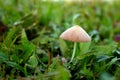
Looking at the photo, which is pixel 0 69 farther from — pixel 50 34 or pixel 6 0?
pixel 6 0

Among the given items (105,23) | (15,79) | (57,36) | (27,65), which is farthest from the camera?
(105,23)

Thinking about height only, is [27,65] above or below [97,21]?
below

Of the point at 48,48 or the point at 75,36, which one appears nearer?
the point at 75,36

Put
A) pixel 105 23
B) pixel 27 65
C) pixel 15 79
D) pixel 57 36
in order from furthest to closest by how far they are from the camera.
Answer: pixel 105 23 < pixel 57 36 < pixel 27 65 < pixel 15 79

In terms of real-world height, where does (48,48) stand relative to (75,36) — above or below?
below

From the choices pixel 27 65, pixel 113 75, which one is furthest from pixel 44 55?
pixel 113 75

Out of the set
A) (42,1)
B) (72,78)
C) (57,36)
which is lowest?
(72,78)

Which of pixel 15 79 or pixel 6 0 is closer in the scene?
pixel 15 79

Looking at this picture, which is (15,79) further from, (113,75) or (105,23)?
(105,23)
